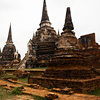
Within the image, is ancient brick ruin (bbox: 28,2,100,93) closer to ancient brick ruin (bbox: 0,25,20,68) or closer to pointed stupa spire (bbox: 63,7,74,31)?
pointed stupa spire (bbox: 63,7,74,31)

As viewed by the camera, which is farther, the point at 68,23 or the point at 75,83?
the point at 68,23

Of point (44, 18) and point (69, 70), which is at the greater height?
point (44, 18)

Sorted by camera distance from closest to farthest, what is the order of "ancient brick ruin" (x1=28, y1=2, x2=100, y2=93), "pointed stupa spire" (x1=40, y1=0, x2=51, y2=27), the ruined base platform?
1. the ruined base platform
2. "ancient brick ruin" (x1=28, y1=2, x2=100, y2=93)
3. "pointed stupa spire" (x1=40, y1=0, x2=51, y2=27)

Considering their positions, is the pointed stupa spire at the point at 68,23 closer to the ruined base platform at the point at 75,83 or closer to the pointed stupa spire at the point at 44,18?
the ruined base platform at the point at 75,83

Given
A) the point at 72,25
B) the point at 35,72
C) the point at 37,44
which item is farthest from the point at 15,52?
the point at 72,25

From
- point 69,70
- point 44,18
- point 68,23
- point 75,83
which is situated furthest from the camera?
point 44,18

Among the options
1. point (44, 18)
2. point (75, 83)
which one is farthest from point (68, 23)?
point (44, 18)

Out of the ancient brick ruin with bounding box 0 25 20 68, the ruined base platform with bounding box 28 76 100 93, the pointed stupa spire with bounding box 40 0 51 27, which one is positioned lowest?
the ruined base platform with bounding box 28 76 100 93

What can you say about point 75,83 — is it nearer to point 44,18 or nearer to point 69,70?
point 69,70

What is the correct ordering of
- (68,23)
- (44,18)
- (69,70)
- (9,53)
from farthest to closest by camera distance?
(9,53) < (44,18) < (68,23) < (69,70)

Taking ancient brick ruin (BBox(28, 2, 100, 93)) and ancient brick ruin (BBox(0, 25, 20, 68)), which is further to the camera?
ancient brick ruin (BBox(0, 25, 20, 68))

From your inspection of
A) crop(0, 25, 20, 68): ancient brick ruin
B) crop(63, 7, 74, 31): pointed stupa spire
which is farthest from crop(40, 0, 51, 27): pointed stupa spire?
crop(63, 7, 74, 31): pointed stupa spire

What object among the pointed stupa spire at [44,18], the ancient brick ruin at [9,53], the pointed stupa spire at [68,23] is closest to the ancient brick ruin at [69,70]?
the pointed stupa spire at [68,23]

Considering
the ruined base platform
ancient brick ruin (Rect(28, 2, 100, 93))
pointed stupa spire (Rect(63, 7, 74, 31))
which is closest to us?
the ruined base platform
